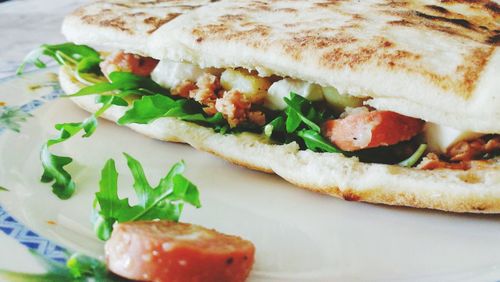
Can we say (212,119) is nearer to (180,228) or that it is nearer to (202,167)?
(202,167)

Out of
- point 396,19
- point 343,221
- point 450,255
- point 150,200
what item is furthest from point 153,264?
point 396,19

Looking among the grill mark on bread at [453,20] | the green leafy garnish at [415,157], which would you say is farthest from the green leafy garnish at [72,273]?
the grill mark on bread at [453,20]

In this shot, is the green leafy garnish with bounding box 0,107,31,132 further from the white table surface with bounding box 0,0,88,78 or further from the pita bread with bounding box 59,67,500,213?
the pita bread with bounding box 59,67,500,213

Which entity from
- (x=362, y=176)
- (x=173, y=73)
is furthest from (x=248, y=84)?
(x=362, y=176)

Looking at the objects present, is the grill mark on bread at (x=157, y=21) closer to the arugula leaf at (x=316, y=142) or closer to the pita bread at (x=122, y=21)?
the pita bread at (x=122, y=21)

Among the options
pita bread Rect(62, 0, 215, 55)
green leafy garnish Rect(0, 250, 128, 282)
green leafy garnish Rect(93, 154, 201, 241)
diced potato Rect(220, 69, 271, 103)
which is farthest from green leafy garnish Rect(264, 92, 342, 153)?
green leafy garnish Rect(0, 250, 128, 282)

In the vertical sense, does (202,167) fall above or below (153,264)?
below
